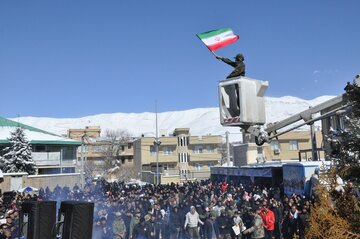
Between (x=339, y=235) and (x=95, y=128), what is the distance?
387 feet

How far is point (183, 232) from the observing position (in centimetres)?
1485

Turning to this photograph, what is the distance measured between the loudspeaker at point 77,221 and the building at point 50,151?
41.8 metres

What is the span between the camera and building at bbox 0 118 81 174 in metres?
46.4

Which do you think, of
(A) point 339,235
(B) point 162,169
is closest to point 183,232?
(A) point 339,235

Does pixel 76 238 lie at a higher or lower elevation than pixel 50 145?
lower

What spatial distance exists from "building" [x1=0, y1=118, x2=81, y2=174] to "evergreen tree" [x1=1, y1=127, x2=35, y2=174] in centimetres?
386

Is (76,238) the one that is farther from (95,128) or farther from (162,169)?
(95,128)

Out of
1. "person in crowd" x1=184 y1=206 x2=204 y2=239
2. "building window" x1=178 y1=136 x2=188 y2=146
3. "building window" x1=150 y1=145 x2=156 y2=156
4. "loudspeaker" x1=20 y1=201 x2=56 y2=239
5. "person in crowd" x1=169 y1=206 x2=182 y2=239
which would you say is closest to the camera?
"loudspeaker" x1=20 y1=201 x2=56 y2=239

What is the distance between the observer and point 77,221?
5840mm

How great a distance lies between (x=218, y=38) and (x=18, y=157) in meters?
37.8

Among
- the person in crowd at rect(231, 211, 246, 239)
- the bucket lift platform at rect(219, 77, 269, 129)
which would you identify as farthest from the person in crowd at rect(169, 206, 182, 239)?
the bucket lift platform at rect(219, 77, 269, 129)

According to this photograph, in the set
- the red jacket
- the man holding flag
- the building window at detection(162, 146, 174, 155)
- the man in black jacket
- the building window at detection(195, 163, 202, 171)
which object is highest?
the building window at detection(162, 146, 174, 155)

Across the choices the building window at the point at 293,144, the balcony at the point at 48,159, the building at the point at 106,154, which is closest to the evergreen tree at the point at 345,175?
the balcony at the point at 48,159

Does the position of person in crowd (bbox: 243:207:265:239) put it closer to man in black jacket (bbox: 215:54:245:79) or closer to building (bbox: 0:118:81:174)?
man in black jacket (bbox: 215:54:245:79)
